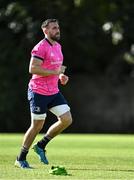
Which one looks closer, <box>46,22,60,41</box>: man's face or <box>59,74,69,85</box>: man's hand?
<box>46,22,60,41</box>: man's face

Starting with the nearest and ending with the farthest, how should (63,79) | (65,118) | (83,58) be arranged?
1. (63,79)
2. (65,118)
3. (83,58)

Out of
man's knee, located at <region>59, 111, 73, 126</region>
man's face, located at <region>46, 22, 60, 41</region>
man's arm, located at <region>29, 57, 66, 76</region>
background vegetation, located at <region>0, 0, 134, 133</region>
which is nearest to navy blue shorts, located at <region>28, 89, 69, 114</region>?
man's knee, located at <region>59, 111, 73, 126</region>

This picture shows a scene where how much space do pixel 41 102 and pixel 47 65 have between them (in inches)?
22.1

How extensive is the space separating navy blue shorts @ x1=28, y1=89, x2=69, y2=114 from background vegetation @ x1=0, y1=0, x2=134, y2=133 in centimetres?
2349

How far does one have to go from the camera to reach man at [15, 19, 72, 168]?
10.7 metres

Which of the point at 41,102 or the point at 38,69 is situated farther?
the point at 41,102

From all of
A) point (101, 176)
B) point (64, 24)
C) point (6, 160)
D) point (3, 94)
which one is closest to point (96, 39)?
point (64, 24)

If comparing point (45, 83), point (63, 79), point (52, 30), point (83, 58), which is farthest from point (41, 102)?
→ point (83, 58)

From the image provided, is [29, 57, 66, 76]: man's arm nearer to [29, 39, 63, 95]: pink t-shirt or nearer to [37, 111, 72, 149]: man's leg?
[29, 39, 63, 95]: pink t-shirt

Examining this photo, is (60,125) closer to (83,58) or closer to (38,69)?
(38,69)

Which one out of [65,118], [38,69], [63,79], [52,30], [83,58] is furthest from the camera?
[83,58]

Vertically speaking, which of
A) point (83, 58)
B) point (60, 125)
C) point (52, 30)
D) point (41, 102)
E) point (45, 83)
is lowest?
point (83, 58)

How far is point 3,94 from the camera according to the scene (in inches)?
1417

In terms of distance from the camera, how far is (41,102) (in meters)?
10.9
